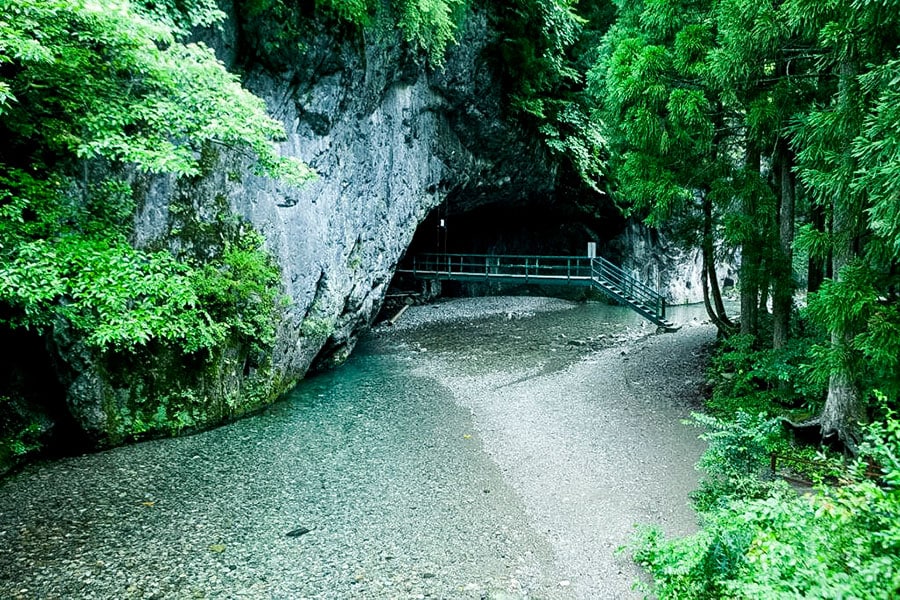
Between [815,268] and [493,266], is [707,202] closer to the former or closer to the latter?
[815,268]

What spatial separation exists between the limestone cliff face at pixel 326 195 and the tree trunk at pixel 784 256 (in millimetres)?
8368

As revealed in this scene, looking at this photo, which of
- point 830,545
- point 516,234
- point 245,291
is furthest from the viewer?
point 516,234

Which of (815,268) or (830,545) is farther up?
(815,268)

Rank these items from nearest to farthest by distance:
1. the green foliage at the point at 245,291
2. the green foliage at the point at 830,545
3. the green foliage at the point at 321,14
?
the green foliage at the point at 830,545 → the green foliage at the point at 245,291 → the green foliage at the point at 321,14

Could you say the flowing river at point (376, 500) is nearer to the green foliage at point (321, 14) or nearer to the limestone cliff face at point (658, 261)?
the green foliage at point (321, 14)

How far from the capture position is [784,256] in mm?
7766

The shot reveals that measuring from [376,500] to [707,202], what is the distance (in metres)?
8.71

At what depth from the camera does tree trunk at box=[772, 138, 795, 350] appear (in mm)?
7758

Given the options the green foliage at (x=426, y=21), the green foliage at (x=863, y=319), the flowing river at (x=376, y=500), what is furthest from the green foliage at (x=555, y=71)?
the green foliage at (x=863, y=319)

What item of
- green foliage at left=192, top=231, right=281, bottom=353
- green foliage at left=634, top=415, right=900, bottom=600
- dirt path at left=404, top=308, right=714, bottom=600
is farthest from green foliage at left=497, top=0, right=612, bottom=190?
green foliage at left=634, top=415, right=900, bottom=600

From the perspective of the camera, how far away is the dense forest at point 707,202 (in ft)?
11.1

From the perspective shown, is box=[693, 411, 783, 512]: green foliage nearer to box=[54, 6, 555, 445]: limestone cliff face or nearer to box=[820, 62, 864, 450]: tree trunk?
box=[820, 62, 864, 450]: tree trunk

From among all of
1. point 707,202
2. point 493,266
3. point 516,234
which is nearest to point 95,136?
point 707,202

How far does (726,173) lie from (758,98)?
1.95 metres
